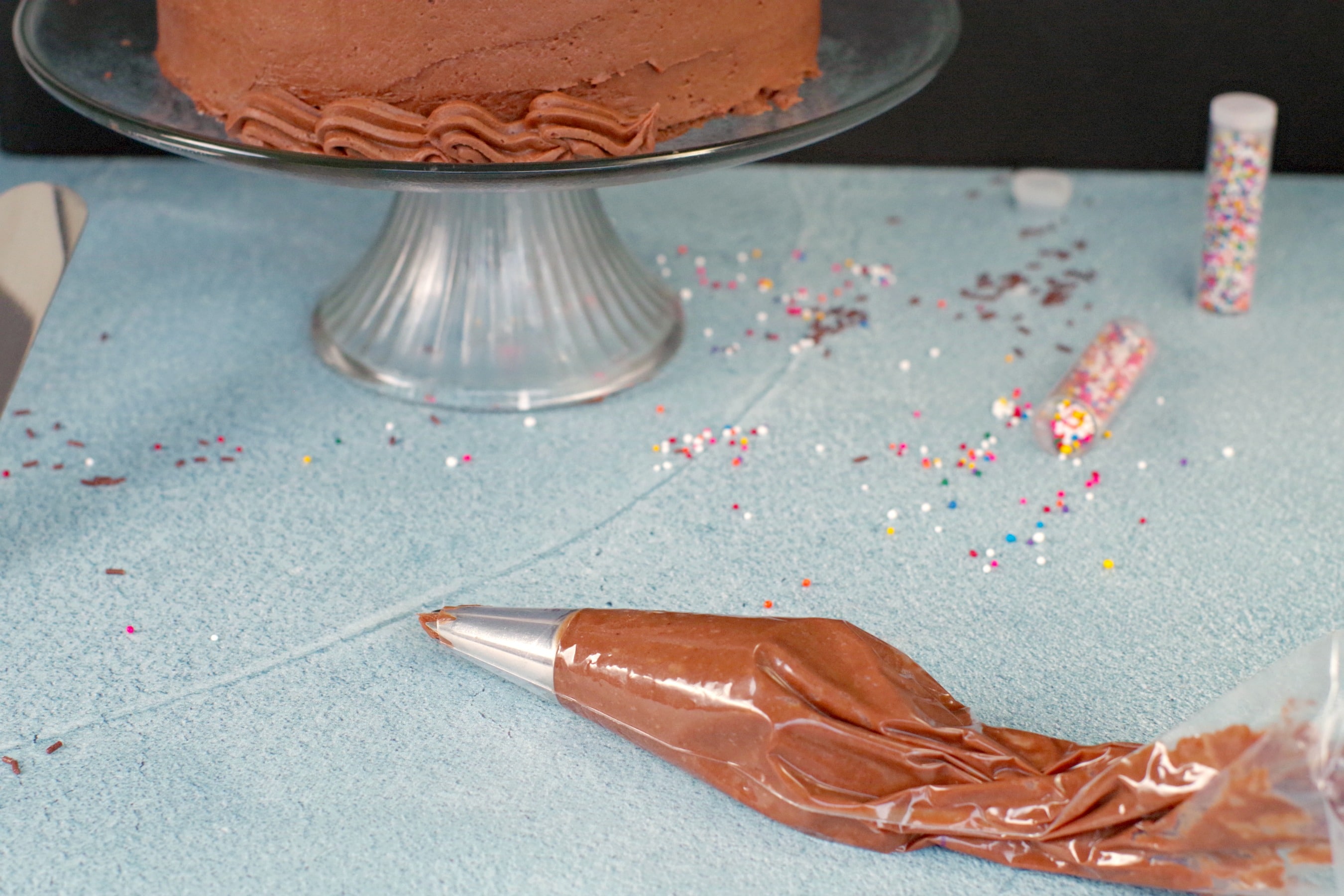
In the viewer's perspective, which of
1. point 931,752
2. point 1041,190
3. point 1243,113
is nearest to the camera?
point 931,752

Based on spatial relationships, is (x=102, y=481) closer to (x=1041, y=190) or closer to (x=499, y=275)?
(x=499, y=275)

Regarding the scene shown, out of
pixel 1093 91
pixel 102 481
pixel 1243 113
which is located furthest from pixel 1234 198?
pixel 102 481

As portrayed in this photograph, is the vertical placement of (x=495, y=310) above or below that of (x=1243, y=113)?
below

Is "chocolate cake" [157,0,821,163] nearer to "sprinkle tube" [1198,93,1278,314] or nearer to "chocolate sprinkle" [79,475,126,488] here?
"chocolate sprinkle" [79,475,126,488]

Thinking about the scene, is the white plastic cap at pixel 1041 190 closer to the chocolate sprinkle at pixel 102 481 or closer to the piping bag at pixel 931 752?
the piping bag at pixel 931 752

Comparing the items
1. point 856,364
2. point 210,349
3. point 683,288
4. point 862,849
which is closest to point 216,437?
point 210,349

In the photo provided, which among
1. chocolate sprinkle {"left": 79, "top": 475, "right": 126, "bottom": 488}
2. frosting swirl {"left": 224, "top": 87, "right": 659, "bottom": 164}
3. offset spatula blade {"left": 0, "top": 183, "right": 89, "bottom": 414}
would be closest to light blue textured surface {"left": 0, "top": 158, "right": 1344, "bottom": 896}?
chocolate sprinkle {"left": 79, "top": 475, "right": 126, "bottom": 488}
